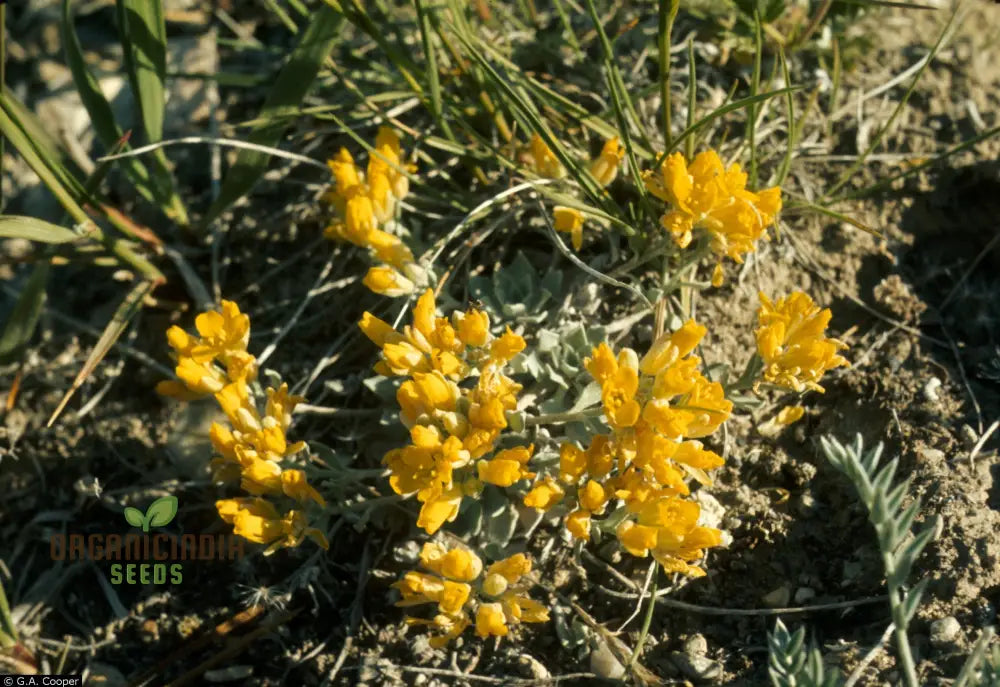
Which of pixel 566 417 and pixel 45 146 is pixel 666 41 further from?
pixel 45 146

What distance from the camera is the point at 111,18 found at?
4301 millimetres

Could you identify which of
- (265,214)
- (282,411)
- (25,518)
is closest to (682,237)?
(282,411)

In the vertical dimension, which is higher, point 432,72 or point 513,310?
point 432,72

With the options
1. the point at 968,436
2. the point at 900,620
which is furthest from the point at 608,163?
the point at 900,620

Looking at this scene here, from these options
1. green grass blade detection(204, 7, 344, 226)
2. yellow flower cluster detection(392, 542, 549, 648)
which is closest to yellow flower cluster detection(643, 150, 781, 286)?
yellow flower cluster detection(392, 542, 549, 648)

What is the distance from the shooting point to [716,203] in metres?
2.42

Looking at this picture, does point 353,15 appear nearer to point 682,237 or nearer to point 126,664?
point 682,237

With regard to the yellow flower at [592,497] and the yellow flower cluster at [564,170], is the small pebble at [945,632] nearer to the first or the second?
the yellow flower at [592,497]

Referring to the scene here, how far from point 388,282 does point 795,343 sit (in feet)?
3.70

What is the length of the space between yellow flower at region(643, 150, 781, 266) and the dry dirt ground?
1.49 feet

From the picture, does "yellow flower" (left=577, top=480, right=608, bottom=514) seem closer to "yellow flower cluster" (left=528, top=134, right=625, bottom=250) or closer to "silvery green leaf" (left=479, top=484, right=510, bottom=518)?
"silvery green leaf" (left=479, top=484, right=510, bottom=518)

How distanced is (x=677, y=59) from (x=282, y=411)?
190cm

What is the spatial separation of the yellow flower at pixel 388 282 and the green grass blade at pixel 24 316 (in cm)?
119

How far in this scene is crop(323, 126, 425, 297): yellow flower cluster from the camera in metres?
2.60
